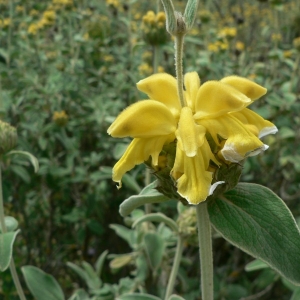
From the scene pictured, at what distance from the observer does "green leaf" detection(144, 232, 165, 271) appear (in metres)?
1.22

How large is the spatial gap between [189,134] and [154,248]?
71cm

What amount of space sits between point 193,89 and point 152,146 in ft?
0.44

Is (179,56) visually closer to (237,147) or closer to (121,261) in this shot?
(237,147)

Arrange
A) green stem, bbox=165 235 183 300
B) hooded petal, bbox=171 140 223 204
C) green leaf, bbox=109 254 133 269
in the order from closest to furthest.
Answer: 1. hooded petal, bbox=171 140 223 204
2. green stem, bbox=165 235 183 300
3. green leaf, bbox=109 254 133 269

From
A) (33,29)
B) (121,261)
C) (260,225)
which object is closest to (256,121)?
(260,225)

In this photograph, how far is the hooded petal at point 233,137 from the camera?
59cm

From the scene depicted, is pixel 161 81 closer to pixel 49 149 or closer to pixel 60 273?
pixel 49 149

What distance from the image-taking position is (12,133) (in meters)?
1.09

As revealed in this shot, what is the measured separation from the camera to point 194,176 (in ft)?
1.92

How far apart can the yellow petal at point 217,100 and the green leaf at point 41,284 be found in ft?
2.21

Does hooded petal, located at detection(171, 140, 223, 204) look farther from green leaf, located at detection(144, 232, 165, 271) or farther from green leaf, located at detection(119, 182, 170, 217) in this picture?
green leaf, located at detection(144, 232, 165, 271)

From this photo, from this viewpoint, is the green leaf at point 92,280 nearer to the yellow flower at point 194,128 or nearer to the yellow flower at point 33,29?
the yellow flower at point 194,128

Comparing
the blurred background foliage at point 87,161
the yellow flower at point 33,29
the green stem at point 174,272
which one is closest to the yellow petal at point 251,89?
the green stem at point 174,272

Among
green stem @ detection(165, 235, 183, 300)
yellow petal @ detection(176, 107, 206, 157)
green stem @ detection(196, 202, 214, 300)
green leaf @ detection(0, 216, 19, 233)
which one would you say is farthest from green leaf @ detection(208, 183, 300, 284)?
green leaf @ detection(0, 216, 19, 233)
